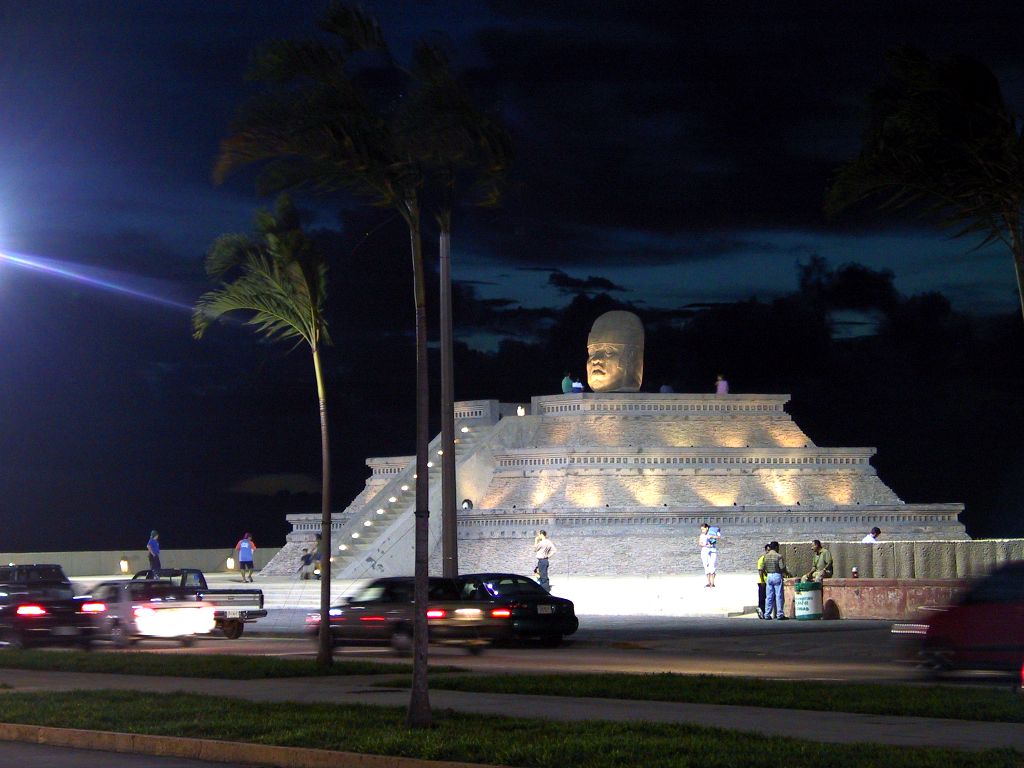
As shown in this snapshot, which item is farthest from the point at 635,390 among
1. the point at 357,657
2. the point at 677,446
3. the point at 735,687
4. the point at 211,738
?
the point at 211,738

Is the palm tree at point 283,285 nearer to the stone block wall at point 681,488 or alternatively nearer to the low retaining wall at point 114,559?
the stone block wall at point 681,488

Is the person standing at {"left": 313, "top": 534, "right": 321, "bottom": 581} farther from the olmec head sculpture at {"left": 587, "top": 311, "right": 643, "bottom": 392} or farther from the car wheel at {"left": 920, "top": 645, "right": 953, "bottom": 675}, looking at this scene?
the car wheel at {"left": 920, "top": 645, "right": 953, "bottom": 675}

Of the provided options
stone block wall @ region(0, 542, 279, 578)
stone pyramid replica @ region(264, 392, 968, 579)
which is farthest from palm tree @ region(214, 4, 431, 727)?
stone block wall @ region(0, 542, 279, 578)

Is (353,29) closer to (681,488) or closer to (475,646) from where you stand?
(475,646)

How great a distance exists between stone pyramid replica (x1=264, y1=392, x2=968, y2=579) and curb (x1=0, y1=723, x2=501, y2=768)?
27.7 m

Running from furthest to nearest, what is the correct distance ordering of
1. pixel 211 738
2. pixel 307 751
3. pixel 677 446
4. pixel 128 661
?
pixel 677 446
pixel 128 661
pixel 211 738
pixel 307 751

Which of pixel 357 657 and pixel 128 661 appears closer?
pixel 128 661

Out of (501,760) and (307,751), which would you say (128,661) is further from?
(501,760)

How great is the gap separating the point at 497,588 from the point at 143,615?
585 centimetres

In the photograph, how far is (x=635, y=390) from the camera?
5162 centimetres

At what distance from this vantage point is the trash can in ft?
91.3

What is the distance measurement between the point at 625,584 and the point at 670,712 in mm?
24836

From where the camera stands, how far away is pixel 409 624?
23.2m

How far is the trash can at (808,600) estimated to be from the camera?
27.8 m
